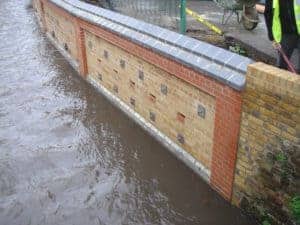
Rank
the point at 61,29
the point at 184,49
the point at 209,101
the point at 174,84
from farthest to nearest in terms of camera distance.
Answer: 1. the point at 61,29
2. the point at 174,84
3. the point at 184,49
4. the point at 209,101

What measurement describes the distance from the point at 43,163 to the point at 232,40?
13.0ft

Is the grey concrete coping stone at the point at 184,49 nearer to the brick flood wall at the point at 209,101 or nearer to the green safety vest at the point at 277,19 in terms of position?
the brick flood wall at the point at 209,101

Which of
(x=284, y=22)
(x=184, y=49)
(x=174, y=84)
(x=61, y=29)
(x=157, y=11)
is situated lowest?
(x=61, y=29)

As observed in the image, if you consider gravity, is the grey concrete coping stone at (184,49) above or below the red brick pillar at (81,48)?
above

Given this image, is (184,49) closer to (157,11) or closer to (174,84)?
(174,84)

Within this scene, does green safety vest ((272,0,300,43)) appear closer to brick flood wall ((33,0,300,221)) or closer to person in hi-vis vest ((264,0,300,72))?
person in hi-vis vest ((264,0,300,72))

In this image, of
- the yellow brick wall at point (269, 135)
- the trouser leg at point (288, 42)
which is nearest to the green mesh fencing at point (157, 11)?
the trouser leg at point (288, 42)

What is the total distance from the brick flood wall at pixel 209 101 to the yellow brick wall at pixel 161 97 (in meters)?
0.02

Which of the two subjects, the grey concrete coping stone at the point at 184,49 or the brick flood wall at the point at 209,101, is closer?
the brick flood wall at the point at 209,101

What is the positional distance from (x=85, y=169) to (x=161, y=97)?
1.68 m

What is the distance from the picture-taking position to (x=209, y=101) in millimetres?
5352

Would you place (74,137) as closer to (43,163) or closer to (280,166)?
(43,163)

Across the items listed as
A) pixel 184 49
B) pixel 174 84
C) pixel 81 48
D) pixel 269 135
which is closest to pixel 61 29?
pixel 81 48

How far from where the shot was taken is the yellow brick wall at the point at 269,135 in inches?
161
